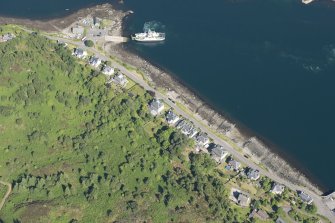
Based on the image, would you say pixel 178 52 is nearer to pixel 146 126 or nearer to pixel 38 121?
pixel 146 126

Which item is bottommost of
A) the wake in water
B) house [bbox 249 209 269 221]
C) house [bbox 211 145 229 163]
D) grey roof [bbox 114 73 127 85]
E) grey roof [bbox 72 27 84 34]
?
house [bbox 249 209 269 221]

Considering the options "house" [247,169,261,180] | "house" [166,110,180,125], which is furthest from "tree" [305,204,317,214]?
"house" [166,110,180,125]

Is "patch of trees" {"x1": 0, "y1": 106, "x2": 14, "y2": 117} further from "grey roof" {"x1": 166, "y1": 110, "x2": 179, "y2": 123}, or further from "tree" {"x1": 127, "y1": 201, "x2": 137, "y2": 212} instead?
"tree" {"x1": 127, "y1": 201, "x2": 137, "y2": 212}

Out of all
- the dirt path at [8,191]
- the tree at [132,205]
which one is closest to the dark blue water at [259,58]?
the tree at [132,205]

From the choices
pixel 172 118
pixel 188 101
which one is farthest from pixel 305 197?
pixel 188 101

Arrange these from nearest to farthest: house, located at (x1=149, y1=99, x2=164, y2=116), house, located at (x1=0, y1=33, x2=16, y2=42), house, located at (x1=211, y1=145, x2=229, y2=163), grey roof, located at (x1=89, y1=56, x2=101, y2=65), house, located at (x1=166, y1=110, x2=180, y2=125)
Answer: house, located at (x1=211, y1=145, x2=229, y2=163)
house, located at (x1=166, y1=110, x2=180, y2=125)
house, located at (x1=149, y1=99, x2=164, y2=116)
grey roof, located at (x1=89, y1=56, x2=101, y2=65)
house, located at (x1=0, y1=33, x2=16, y2=42)

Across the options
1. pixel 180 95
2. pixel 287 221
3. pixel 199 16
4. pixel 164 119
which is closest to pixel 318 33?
pixel 199 16
